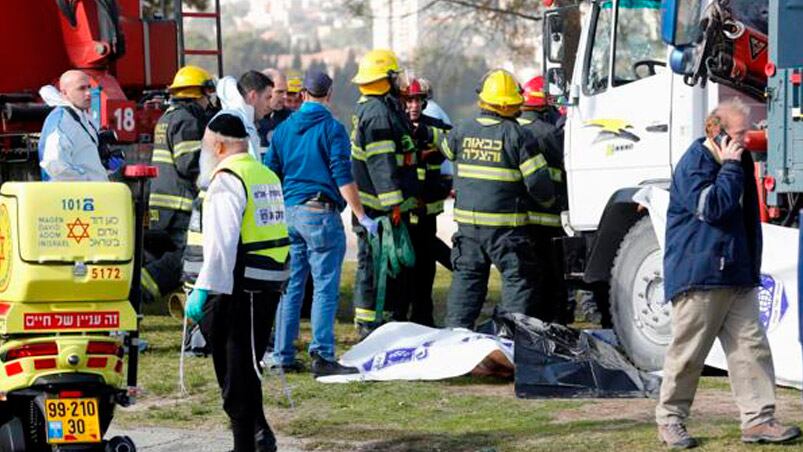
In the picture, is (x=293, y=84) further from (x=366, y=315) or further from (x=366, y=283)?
(x=366, y=315)

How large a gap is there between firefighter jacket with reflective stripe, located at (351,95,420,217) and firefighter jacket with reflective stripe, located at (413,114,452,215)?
0.41 metres

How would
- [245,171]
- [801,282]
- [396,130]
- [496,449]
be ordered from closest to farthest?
[801,282] < [245,171] < [496,449] < [396,130]

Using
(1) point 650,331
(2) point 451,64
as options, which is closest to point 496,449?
(1) point 650,331

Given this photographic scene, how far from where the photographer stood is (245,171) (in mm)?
7492

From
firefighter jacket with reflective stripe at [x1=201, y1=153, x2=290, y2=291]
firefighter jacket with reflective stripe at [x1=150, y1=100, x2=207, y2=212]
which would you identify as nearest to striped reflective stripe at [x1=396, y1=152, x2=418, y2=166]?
→ firefighter jacket with reflective stripe at [x1=150, y1=100, x2=207, y2=212]

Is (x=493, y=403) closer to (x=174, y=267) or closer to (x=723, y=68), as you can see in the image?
(x=723, y=68)

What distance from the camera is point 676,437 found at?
25.6ft

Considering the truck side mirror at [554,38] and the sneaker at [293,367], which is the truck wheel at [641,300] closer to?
the truck side mirror at [554,38]

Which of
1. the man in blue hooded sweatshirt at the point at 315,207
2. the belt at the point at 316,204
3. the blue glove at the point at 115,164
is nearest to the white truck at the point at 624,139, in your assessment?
the man in blue hooded sweatshirt at the point at 315,207

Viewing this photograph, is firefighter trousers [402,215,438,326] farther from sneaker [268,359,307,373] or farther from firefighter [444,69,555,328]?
sneaker [268,359,307,373]

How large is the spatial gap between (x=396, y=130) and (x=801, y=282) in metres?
Answer: 5.33

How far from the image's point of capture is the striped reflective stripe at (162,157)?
12.2 meters

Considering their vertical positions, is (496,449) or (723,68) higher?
(723,68)

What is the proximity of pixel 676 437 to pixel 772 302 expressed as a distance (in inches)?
70.8
